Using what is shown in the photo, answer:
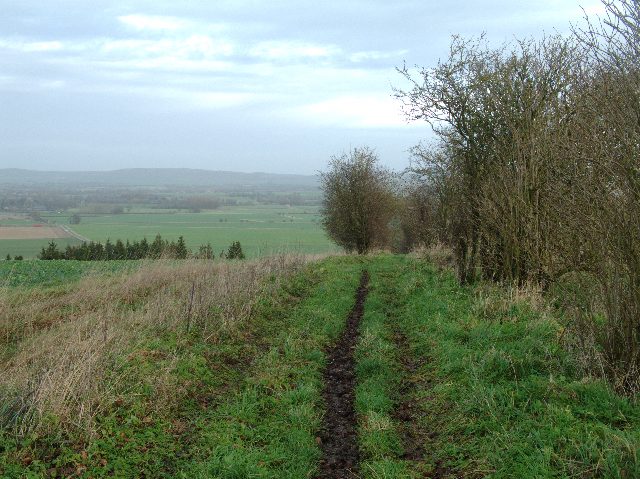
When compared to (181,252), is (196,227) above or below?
below

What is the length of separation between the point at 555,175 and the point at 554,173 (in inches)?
30.7

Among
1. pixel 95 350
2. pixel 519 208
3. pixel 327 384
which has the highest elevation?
pixel 519 208

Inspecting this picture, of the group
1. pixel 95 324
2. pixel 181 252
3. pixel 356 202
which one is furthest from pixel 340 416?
pixel 356 202

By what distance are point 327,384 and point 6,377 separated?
483cm

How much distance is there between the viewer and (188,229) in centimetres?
8150

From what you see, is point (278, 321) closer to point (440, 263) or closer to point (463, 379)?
point (463, 379)

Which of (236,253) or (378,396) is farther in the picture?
(236,253)

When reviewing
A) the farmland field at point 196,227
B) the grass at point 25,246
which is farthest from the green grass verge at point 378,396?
the farmland field at point 196,227

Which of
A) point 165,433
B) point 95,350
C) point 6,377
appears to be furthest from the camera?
point 95,350

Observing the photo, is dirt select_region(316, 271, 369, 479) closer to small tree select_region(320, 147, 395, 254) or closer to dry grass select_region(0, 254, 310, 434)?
dry grass select_region(0, 254, 310, 434)

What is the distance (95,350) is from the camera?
7676mm

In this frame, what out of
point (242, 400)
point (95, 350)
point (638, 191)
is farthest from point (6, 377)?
point (638, 191)

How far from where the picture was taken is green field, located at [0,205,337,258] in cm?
5531

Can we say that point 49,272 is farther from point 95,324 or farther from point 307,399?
point 307,399
